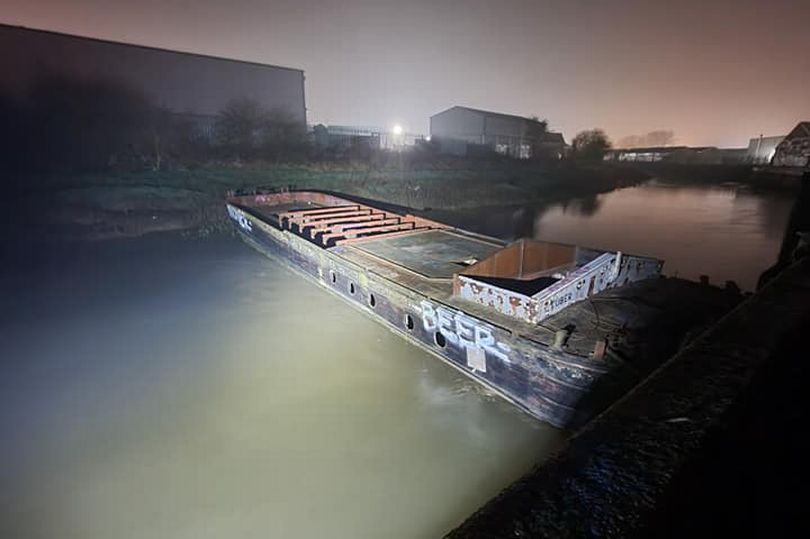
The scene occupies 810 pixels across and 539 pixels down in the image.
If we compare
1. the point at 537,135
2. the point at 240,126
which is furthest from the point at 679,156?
the point at 240,126

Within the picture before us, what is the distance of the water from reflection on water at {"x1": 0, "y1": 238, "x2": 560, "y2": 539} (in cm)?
1237

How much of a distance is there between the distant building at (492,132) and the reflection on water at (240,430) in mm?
39125

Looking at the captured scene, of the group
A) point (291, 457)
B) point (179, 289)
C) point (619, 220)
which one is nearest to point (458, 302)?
point (291, 457)

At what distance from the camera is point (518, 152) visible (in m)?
46.5

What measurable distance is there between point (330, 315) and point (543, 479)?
8146 mm

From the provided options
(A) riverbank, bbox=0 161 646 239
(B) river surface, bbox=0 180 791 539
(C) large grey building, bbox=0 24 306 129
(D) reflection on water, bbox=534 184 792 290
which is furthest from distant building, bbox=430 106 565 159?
(B) river surface, bbox=0 180 791 539

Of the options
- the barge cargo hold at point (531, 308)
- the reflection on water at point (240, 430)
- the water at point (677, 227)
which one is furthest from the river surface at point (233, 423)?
the water at point (677, 227)

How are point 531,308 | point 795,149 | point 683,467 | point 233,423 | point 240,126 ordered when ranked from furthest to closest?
point 795,149, point 240,126, point 233,423, point 531,308, point 683,467

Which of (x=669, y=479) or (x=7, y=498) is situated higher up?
(x=669, y=479)

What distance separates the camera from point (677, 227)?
2116cm

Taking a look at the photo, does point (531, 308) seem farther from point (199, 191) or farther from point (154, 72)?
point (154, 72)

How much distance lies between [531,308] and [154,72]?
35.5 m

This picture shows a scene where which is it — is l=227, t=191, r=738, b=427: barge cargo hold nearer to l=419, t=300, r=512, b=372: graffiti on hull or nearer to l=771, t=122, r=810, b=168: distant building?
l=419, t=300, r=512, b=372: graffiti on hull

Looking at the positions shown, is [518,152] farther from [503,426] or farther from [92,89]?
[503,426]
